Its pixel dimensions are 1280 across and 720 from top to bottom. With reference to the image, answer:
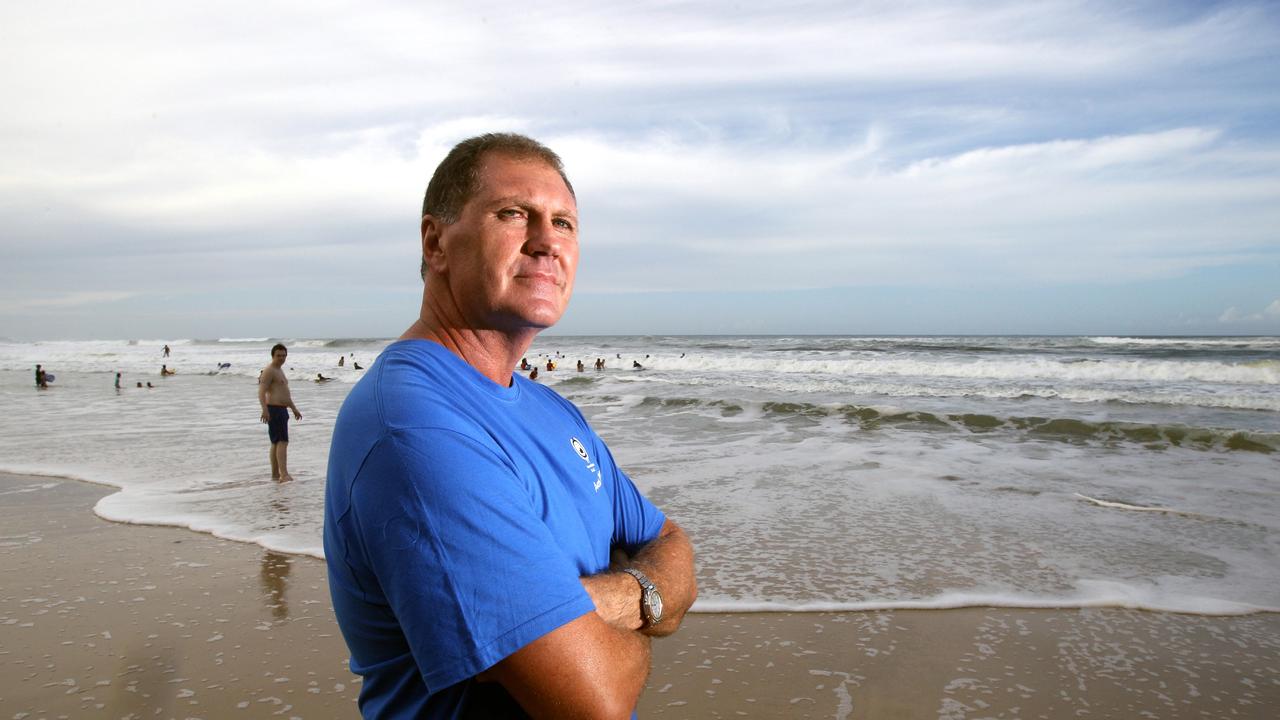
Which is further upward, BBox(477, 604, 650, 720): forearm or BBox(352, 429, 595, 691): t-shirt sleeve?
BBox(352, 429, 595, 691): t-shirt sleeve

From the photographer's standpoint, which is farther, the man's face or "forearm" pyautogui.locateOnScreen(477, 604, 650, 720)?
the man's face

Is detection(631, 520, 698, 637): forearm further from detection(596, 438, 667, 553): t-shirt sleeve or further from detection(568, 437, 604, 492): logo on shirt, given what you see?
detection(568, 437, 604, 492): logo on shirt

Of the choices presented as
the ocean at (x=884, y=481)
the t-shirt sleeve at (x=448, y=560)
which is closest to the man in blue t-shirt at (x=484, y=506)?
the t-shirt sleeve at (x=448, y=560)

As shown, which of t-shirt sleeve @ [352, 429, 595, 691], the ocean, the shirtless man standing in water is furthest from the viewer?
the shirtless man standing in water

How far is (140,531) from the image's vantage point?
23.8ft

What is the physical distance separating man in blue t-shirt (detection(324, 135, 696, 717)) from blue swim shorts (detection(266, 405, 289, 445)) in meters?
9.03

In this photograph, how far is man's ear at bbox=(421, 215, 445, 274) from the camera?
179 cm

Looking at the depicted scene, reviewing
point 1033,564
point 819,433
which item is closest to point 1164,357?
point 819,433

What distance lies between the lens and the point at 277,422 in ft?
32.8

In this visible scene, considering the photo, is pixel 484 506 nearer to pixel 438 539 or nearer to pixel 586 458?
pixel 438 539

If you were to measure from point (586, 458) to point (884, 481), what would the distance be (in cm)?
835

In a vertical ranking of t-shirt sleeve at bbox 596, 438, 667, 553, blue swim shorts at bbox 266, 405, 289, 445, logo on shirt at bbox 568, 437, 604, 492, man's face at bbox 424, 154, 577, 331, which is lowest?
blue swim shorts at bbox 266, 405, 289, 445

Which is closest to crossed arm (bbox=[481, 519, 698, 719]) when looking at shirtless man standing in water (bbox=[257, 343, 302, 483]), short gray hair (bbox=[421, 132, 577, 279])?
short gray hair (bbox=[421, 132, 577, 279])

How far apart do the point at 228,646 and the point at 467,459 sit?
415 centimetres
